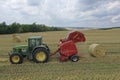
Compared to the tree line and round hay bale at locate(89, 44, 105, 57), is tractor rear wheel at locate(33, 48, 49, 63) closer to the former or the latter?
round hay bale at locate(89, 44, 105, 57)

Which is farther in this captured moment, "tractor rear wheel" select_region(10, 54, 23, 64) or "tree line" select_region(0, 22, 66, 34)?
"tree line" select_region(0, 22, 66, 34)

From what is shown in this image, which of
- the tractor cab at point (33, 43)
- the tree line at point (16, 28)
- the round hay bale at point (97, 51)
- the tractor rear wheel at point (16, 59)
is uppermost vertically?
the tractor cab at point (33, 43)

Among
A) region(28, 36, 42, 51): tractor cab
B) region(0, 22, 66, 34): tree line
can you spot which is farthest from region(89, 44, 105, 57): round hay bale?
region(0, 22, 66, 34): tree line

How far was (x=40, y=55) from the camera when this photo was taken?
55.0 ft

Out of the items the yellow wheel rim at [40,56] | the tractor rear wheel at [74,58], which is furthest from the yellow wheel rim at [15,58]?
the tractor rear wheel at [74,58]

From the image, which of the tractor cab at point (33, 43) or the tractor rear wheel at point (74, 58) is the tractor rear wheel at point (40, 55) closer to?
the tractor cab at point (33, 43)

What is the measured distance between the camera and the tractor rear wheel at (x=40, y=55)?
16641 millimetres

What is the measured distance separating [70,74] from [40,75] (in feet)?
4.12

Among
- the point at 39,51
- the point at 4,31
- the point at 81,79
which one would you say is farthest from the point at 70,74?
the point at 4,31

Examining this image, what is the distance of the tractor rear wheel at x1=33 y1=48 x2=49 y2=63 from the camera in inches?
655

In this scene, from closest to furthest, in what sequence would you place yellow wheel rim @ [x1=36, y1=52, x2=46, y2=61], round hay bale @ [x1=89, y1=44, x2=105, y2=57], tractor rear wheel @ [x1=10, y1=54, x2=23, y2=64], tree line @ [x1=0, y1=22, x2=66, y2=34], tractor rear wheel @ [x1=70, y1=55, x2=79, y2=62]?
tractor rear wheel @ [x1=10, y1=54, x2=23, y2=64] → yellow wheel rim @ [x1=36, y1=52, x2=46, y2=61] → tractor rear wheel @ [x1=70, y1=55, x2=79, y2=62] → round hay bale @ [x1=89, y1=44, x2=105, y2=57] → tree line @ [x1=0, y1=22, x2=66, y2=34]

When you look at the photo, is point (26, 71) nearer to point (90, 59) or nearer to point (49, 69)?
point (49, 69)

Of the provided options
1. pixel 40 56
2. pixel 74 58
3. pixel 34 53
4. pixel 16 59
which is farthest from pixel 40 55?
pixel 74 58

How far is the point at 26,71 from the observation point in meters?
13.5
